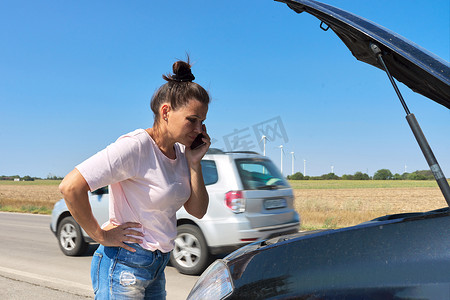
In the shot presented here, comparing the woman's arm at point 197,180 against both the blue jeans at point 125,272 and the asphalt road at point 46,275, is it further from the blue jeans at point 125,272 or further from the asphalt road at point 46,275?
the asphalt road at point 46,275

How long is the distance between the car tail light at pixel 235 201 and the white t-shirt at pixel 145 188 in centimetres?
424

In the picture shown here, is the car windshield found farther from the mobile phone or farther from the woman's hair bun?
the woman's hair bun

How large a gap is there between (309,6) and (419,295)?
1.17m

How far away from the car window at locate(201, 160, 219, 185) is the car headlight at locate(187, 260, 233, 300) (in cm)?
470

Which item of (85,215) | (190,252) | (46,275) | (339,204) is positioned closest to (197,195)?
(85,215)

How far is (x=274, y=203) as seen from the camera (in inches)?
261

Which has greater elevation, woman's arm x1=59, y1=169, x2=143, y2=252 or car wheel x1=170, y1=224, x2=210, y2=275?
woman's arm x1=59, y1=169, x2=143, y2=252

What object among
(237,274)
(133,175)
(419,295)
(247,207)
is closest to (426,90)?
(419,295)

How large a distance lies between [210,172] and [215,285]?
505cm

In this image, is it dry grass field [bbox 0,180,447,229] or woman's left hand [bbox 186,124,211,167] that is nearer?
woman's left hand [bbox 186,124,211,167]

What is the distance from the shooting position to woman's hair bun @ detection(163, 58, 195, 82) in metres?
2.01

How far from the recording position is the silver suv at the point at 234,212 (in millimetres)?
6184

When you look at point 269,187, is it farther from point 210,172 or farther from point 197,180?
point 197,180

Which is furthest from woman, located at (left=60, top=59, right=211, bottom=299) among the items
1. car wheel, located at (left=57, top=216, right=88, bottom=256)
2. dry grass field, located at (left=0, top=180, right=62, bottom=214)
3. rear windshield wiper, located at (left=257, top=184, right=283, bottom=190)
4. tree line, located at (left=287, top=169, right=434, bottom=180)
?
tree line, located at (left=287, top=169, right=434, bottom=180)
